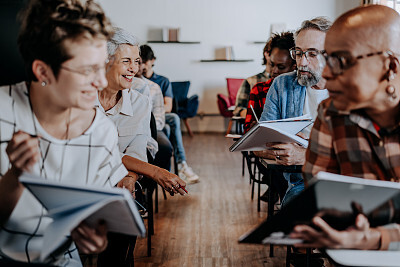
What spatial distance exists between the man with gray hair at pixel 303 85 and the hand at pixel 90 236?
1317 millimetres

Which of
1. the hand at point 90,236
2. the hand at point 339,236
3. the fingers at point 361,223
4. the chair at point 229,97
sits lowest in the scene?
the chair at point 229,97

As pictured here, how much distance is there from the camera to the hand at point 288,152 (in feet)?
6.95

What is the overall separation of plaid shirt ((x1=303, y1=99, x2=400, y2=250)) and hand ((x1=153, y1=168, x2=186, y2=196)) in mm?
831

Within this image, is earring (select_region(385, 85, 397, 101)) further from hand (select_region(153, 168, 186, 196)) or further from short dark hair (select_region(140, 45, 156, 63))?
short dark hair (select_region(140, 45, 156, 63))

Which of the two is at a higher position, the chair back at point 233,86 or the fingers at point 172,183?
the fingers at point 172,183

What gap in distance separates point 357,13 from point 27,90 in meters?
1.01

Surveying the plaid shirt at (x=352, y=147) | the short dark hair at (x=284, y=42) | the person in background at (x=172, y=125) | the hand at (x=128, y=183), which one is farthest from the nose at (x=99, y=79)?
the person in background at (x=172, y=125)

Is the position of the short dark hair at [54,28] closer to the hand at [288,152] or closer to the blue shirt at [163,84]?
the hand at [288,152]

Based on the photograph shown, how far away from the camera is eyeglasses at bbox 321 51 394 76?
1.22 metres

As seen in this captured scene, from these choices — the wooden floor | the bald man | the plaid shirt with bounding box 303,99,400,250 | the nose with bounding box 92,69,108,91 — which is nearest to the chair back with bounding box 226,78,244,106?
the wooden floor

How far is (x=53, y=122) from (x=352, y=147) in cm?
91

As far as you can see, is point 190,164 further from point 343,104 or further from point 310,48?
point 343,104

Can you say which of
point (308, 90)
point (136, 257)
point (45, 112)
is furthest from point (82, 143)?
point (136, 257)

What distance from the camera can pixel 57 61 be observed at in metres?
1.21
